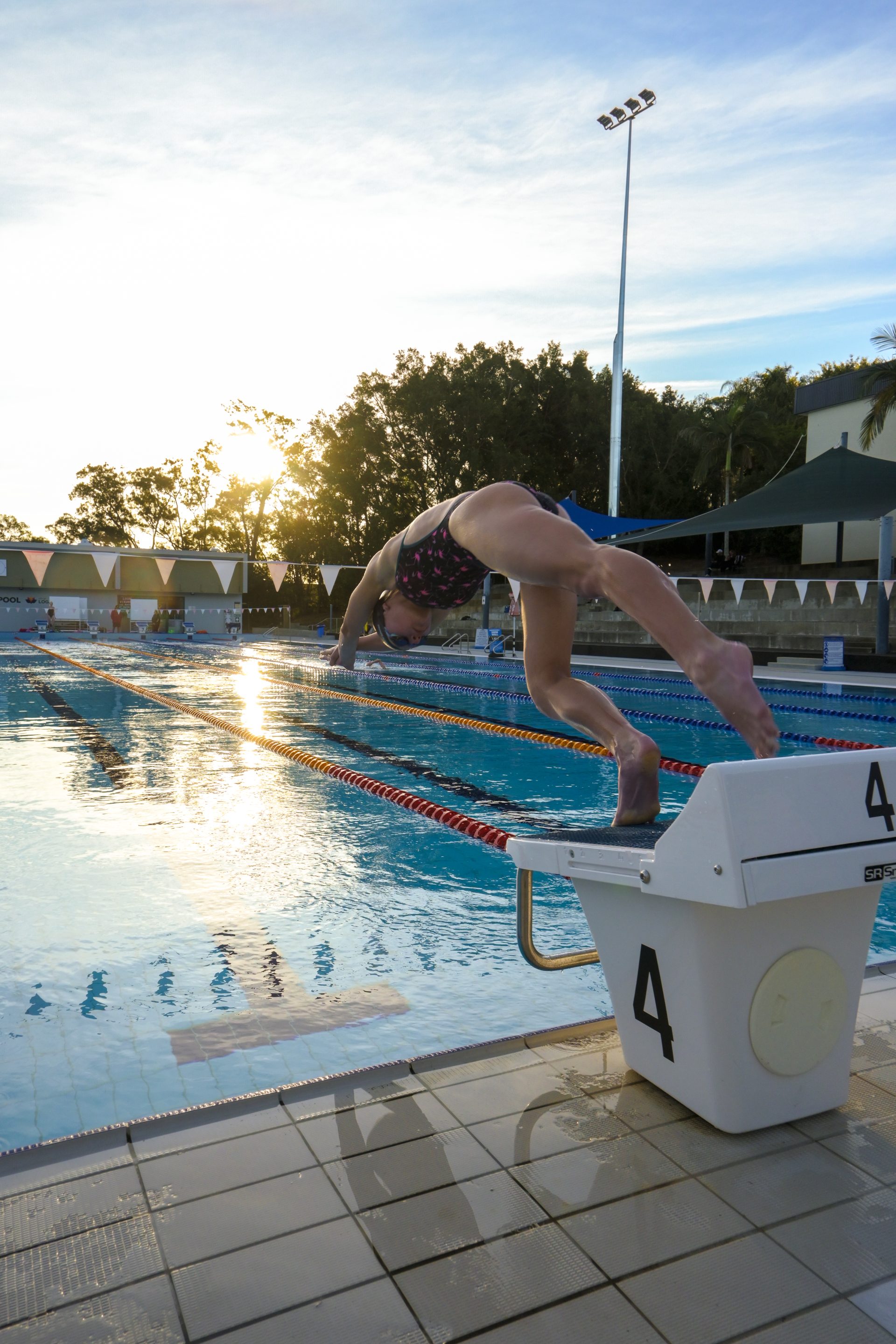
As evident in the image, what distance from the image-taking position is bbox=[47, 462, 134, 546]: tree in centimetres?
4766

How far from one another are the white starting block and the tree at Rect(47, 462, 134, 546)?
49915mm

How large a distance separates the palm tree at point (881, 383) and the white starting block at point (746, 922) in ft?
57.3

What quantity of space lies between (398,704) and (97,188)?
6.96 meters

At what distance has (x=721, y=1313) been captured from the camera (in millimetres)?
1130

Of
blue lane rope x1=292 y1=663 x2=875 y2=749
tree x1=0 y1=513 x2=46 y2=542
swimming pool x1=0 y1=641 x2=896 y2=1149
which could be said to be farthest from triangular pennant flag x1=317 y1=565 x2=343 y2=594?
tree x1=0 y1=513 x2=46 y2=542

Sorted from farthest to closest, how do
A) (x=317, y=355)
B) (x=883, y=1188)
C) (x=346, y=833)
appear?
(x=317, y=355), (x=346, y=833), (x=883, y=1188)

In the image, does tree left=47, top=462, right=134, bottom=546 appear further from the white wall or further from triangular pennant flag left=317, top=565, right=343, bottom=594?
the white wall

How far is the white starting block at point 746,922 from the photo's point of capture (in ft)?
4.15

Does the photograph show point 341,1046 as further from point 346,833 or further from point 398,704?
point 398,704

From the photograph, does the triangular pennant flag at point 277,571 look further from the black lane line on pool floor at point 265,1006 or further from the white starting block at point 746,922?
the white starting block at point 746,922

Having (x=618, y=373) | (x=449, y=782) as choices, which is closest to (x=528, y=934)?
(x=449, y=782)

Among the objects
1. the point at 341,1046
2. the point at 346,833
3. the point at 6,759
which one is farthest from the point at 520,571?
the point at 6,759

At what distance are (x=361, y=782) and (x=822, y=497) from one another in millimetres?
9394

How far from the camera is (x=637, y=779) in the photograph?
1998 millimetres
